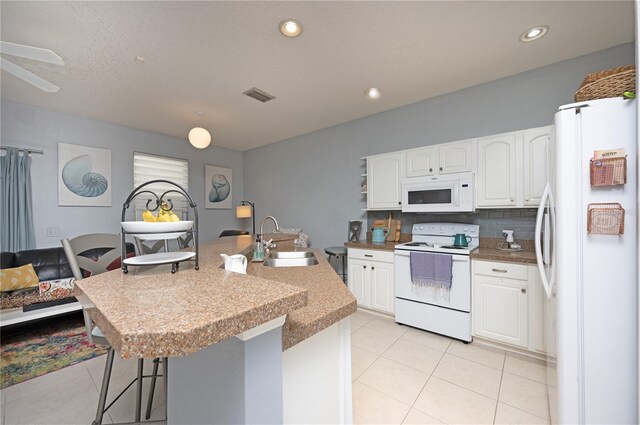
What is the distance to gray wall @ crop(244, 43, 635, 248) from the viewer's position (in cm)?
249

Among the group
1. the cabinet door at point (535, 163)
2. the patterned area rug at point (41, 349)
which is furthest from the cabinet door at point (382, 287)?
the patterned area rug at point (41, 349)

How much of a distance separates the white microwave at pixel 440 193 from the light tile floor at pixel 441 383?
4.30 feet

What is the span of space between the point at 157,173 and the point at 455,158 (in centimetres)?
457

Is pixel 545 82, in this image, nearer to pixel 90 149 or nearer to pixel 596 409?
pixel 596 409

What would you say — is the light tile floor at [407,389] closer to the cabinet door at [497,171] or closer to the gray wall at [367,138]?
the cabinet door at [497,171]

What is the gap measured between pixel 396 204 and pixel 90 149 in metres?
4.33

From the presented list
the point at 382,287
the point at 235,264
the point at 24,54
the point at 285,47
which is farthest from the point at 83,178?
the point at 382,287

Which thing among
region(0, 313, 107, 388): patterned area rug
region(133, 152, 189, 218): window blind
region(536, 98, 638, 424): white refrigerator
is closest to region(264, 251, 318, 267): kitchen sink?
region(536, 98, 638, 424): white refrigerator

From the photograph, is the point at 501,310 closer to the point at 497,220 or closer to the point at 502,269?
the point at 502,269

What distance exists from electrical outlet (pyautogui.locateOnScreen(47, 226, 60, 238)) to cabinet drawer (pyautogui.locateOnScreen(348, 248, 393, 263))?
3899mm

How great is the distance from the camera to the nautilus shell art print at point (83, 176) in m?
3.53

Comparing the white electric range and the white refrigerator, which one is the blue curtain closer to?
the white electric range

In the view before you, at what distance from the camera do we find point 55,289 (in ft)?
8.89

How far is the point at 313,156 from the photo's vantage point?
446 cm
